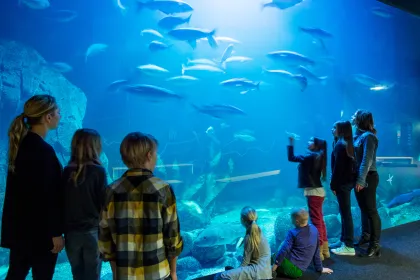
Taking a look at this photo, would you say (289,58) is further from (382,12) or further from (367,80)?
(367,80)

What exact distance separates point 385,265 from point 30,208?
359cm

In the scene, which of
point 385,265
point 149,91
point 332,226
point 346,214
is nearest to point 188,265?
point 346,214

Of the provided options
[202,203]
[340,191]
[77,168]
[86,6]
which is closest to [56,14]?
[86,6]

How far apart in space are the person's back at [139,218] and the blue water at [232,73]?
11.1ft

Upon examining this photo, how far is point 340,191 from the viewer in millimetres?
3584

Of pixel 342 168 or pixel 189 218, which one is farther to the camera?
pixel 189 218

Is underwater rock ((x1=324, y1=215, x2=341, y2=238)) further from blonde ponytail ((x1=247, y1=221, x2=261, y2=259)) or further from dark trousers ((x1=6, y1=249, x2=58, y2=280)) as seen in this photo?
dark trousers ((x1=6, y1=249, x2=58, y2=280))

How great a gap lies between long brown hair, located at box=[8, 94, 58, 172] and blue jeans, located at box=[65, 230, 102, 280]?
0.61 metres

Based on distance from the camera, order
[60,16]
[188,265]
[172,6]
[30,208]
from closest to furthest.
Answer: [30,208], [188,265], [172,6], [60,16]

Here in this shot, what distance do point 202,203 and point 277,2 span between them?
6379mm

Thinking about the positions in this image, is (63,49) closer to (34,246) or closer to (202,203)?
(202,203)

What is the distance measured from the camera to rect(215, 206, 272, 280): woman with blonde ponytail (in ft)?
8.61

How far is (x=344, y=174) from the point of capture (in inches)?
138

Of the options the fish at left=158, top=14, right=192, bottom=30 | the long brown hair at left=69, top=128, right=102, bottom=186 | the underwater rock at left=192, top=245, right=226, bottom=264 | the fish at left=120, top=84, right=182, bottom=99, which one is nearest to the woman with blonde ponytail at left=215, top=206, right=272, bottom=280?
the long brown hair at left=69, top=128, right=102, bottom=186
